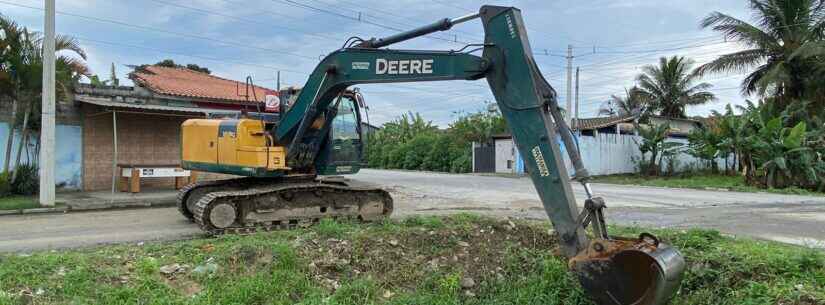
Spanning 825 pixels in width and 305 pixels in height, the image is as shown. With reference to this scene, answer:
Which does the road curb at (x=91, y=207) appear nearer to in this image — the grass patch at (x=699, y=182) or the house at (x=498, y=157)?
the grass patch at (x=699, y=182)

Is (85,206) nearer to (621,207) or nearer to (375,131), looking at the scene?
(621,207)

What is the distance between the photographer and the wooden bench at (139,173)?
1588 centimetres

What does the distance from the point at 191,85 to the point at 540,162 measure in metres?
18.9

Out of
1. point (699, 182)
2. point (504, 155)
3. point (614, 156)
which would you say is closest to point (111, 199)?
point (699, 182)

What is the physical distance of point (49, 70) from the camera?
1287 cm

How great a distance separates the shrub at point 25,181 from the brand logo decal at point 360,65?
36.2 feet

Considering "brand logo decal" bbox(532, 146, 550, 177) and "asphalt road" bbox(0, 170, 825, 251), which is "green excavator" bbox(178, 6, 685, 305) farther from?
"asphalt road" bbox(0, 170, 825, 251)

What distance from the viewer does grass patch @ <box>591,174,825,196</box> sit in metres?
21.6

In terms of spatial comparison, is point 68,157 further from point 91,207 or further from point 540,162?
point 540,162

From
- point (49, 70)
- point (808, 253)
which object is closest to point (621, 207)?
point (808, 253)

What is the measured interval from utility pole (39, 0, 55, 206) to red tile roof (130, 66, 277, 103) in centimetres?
502

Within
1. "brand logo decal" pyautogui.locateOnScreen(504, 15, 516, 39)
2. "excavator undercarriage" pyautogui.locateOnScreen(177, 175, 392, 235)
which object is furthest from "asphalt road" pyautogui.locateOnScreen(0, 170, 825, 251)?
"brand logo decal" pyautogui.locateOnScreen(504, 15, 516, 39)

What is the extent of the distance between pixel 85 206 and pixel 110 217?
2.02m

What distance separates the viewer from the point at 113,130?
16594 mm
